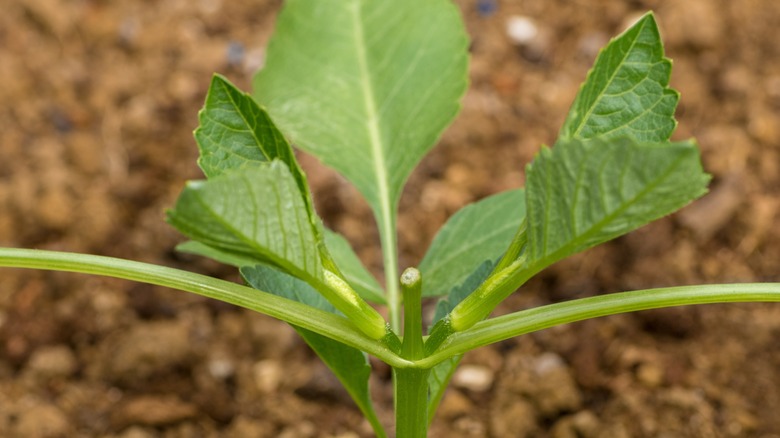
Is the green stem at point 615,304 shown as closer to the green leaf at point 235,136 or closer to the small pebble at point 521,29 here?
the green leaf at point 235,136

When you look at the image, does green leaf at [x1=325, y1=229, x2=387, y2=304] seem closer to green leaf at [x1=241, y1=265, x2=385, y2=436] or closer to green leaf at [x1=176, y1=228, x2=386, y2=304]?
green leaf at [x1=176, y1=228, x2=386, y2=304]

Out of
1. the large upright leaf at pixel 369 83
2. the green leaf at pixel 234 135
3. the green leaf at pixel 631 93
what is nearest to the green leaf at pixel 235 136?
the green leaf at pixel 234 135

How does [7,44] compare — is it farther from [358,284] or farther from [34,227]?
[358,284]

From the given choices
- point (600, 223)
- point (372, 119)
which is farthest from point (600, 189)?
point (372, 119)

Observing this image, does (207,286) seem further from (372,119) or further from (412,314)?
(372,119)

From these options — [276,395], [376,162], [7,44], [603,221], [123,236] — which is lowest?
[603,221]

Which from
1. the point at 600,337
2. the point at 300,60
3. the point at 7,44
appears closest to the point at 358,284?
the point at 300,60

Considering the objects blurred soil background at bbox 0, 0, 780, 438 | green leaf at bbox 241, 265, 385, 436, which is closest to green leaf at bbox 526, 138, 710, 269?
green leaf at bbox 241, 265, 385, 436
